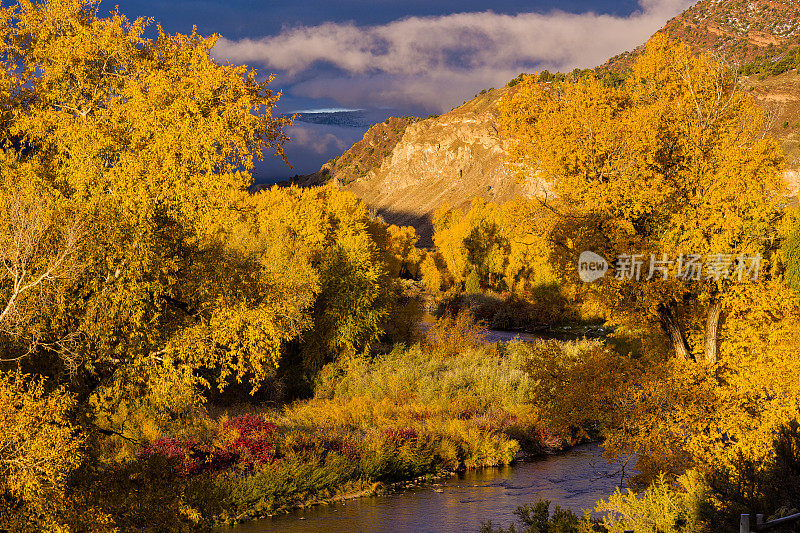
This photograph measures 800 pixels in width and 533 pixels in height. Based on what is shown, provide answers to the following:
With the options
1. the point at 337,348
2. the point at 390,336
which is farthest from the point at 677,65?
the point at 390,336

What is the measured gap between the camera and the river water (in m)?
18.4

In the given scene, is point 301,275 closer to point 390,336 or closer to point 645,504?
point 390,336

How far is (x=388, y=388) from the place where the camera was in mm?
32250

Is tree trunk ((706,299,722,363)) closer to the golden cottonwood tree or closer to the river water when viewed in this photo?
the golden cottonwood tree

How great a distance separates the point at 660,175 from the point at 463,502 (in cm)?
1161

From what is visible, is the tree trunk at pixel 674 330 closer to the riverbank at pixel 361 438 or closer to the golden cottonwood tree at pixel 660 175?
the golden cottonwood tree at pixel 660 175

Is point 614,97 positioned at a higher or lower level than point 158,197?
higher

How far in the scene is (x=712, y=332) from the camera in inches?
618

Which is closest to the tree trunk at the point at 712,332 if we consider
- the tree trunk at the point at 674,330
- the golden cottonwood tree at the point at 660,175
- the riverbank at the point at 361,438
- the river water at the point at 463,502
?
the golden cottonwood tree at the point at 660,175

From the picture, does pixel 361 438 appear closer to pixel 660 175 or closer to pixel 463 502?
pixel 463 502

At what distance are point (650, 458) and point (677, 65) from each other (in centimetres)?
989

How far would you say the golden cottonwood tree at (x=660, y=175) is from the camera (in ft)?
48.6

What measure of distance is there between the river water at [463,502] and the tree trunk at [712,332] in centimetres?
→ 397


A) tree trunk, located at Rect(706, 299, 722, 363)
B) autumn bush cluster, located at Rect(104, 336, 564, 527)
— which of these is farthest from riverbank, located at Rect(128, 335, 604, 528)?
tree trunk, located at Rect(706, 299, 722, 363)
